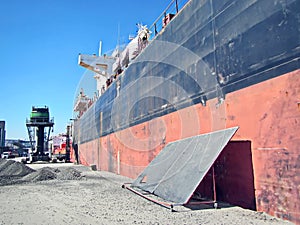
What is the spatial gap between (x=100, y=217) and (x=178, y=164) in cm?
214

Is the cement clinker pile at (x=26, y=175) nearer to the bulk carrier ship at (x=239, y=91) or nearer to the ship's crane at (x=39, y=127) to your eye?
the bulk carrier ship at (x=239, y=91)

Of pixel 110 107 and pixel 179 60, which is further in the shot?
pixel 110 107

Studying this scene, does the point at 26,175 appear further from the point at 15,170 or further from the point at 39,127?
the point at 39,127

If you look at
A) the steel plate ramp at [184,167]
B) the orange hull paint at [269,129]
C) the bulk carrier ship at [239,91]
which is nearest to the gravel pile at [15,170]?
the bulk carrier ship at [239,91]

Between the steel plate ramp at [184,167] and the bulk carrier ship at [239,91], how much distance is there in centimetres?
33

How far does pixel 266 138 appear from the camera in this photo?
4340mm

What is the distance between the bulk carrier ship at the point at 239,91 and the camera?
3959 millimetres

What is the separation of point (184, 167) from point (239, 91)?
6.26 ft

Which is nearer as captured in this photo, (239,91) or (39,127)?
(239,91)

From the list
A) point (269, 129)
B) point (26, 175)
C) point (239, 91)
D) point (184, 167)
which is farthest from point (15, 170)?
point (269, 129)

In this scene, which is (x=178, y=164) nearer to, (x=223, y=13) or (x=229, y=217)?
(x=229, y=217)

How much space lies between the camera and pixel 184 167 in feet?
18.4

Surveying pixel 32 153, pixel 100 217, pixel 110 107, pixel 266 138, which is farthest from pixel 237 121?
pixel 32 153

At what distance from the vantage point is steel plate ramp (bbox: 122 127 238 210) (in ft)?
15.5
